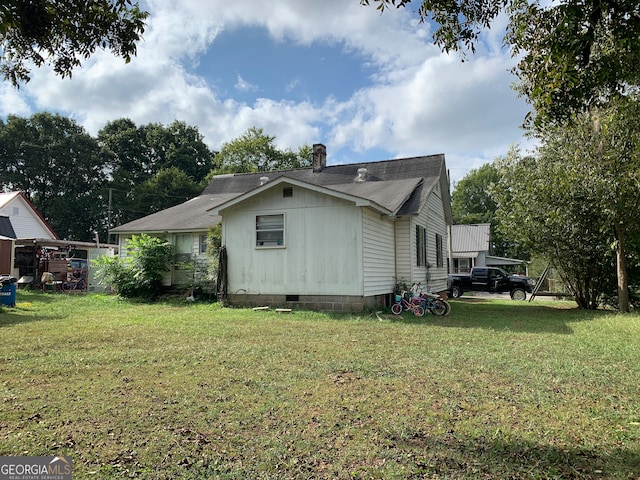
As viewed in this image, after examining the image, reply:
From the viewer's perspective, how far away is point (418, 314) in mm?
11641

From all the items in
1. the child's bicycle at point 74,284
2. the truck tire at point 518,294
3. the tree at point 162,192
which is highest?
the tree at point 162,192

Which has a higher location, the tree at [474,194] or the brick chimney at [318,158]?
the tree at [474,194]

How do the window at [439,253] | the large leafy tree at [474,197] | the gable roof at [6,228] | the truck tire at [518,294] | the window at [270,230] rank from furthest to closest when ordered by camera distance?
the large leafy tree at [474,197], the gable roof at [6,228], the truck tire at [518,294], the window at [439,253], the window at [270,230]

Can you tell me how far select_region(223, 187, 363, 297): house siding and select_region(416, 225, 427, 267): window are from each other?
13.6 ft

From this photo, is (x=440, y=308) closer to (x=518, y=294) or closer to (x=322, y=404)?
(x=322, y=404)

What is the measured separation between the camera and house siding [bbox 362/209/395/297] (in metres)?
11.9

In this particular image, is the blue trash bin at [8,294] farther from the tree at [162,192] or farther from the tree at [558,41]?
the tree at [162,192]

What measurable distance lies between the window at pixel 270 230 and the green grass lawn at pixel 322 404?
4.62 meters

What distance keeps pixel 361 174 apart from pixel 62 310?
37.0ft

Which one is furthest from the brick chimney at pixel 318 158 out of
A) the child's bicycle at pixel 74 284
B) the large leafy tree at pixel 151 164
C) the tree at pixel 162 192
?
the large leafy tree at pixel 151 164

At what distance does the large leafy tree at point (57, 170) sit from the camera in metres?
41.5

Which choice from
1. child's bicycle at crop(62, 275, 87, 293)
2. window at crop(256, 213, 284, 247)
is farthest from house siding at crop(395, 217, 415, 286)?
child's bicycle at crop(62, 275, 87, 293)

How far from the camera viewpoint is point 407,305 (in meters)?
12.1

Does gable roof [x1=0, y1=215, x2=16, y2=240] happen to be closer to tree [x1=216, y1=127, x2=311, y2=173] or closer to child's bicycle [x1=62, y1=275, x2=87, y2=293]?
child's bicycle [x1=62, y1=275, x2=87, y2=293]
